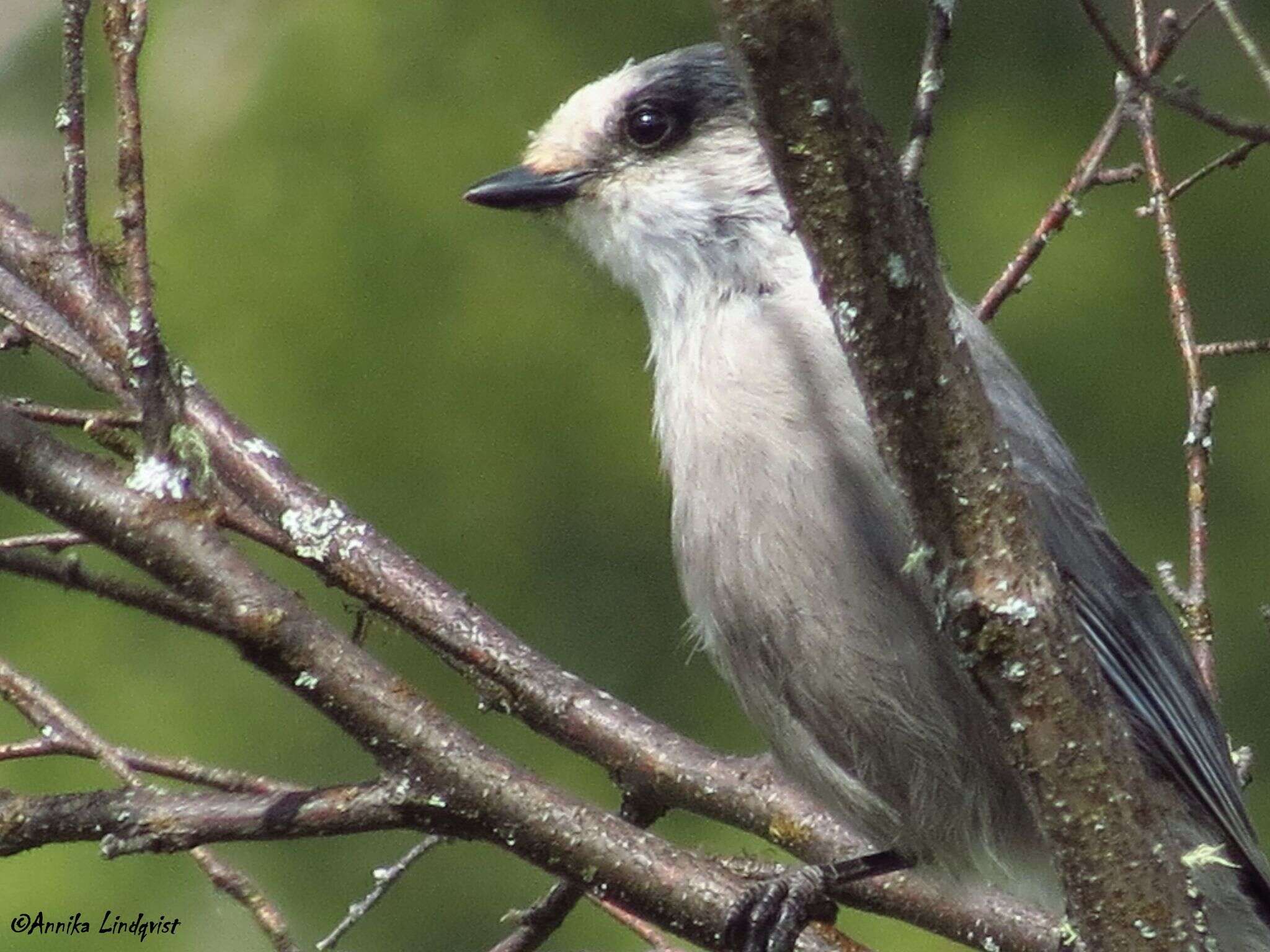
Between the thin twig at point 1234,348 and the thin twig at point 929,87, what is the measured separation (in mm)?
778

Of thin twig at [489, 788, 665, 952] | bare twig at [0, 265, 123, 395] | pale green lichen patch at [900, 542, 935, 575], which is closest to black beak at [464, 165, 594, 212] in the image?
bare twig at [0, 265, 123, 395]

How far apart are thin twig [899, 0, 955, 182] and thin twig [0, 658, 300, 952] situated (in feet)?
3.10

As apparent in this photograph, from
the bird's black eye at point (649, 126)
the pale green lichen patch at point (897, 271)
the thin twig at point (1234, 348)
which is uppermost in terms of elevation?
the bird's black eye at point (649, 126)

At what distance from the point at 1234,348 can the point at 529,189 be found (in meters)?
1.00

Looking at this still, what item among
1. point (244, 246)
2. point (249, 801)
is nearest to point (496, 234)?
point (244, 246)

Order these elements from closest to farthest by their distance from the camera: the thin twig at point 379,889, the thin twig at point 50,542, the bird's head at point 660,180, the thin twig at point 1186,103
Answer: the thin twig at point 1186,103 < the thin twig at point 50,542 < the thin twig at point 379,889 < the bird's head at point 660,180

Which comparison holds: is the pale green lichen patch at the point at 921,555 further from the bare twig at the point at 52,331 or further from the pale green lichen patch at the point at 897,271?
the bare twig at the point at 52,331

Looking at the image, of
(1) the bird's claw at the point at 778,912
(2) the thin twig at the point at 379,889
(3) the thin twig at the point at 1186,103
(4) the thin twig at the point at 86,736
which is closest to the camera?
(3) the thin twig at the point at 1186,103

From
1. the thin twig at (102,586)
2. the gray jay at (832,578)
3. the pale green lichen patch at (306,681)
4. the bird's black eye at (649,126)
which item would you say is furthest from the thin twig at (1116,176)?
the thin twig at (102,586)

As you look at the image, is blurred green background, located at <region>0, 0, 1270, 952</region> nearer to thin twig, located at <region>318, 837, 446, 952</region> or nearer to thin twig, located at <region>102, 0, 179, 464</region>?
thin twig, located at <region>318, 837, 446, 952</region>

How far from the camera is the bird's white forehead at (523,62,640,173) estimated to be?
9.21ft

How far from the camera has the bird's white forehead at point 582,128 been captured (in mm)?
2807

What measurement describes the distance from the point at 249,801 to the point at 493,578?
95.5 inches

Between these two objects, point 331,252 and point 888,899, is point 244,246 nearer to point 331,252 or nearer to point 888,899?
point 331,252
